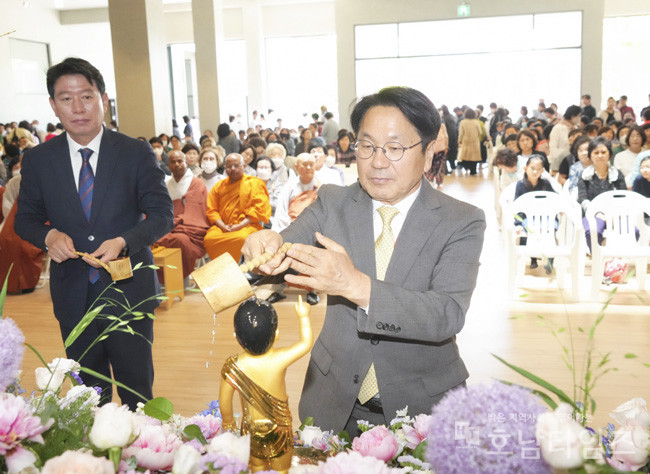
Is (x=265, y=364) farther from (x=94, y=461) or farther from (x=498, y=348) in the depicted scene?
(x=498, y=348)

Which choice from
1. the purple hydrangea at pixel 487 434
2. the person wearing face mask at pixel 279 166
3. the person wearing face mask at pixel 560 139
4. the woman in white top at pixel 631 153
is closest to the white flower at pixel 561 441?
the purple hydrangea at pixel 487 434

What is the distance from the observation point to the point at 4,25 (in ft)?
49.6

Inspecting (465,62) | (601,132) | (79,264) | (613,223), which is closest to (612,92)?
(465,62)

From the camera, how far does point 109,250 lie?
2049 mm

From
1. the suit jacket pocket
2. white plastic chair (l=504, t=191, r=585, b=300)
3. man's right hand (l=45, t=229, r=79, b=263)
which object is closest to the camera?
the suit jacket pocket

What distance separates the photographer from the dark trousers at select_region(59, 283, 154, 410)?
85.7 inches

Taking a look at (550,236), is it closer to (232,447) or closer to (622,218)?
(622,218)

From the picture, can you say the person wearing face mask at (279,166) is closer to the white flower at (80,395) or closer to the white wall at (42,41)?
the white flower at (80,395)

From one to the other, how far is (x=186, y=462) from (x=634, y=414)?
2.05 feet

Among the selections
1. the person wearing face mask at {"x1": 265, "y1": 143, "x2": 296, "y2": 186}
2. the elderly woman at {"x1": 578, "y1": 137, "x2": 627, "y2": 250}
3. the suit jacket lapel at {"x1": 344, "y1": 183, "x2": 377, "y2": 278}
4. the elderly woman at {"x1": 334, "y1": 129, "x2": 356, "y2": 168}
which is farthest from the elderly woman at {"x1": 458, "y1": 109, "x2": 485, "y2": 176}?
the suit jacket lapel at {"x1": 344, "y1": 183, "x2": 377, "y2": 278}

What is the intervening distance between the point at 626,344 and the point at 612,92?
15.7 meters

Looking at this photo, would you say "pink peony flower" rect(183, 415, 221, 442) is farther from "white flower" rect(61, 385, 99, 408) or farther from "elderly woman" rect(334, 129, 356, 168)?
"elderly woman" rect(334, 129, 356, 168)

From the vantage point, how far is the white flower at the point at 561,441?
59 cm

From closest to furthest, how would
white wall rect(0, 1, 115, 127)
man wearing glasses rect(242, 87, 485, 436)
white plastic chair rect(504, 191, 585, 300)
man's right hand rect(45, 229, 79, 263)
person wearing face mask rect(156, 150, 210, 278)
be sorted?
man wearing glasses rect(242, 87, 485, 436) < man's right hand rect(45, 229, 79, 263) < white plastic chair rect(504, 191, 585, 300) < person wearing face mask rect(156, 150, 210, 278) < white wall rect(0, 1, 115, 127)
